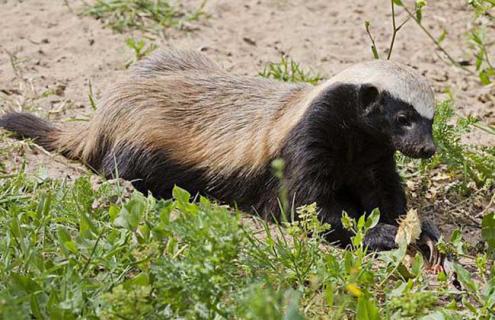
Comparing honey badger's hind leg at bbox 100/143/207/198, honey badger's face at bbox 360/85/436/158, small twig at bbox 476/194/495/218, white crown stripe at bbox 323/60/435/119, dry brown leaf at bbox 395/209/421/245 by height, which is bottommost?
small twig at bbox 476/194/495/218

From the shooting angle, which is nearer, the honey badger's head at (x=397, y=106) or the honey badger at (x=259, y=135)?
the honey badger's head at (x=397, y=106)

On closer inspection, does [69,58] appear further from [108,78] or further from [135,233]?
[135,233]

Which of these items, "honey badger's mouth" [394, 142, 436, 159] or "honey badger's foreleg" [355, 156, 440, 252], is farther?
"honey badger's foreleg" [355, 156, 440, 252]

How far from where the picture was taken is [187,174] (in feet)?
17.9

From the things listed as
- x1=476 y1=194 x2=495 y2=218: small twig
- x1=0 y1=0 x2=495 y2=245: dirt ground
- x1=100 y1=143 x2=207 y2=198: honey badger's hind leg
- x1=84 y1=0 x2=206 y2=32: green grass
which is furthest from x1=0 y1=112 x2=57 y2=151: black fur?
x1=476 y1=194 x2=495 y2=218: small twig

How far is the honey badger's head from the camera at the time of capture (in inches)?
187

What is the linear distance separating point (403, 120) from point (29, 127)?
2336 mm

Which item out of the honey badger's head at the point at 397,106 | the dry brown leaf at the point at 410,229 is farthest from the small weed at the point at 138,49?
the dry brown leaf at the point at 410,229

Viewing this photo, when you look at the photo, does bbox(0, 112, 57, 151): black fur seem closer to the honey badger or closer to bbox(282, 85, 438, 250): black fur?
the honey badger

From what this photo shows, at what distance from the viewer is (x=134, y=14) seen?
7352 millimetres

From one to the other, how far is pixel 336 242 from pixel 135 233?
133 cm

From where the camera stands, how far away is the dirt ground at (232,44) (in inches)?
255

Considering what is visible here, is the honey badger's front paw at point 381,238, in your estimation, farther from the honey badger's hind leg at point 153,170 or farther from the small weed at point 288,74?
the small weed at point 288,74

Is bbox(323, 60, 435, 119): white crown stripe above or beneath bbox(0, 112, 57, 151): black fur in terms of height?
above
